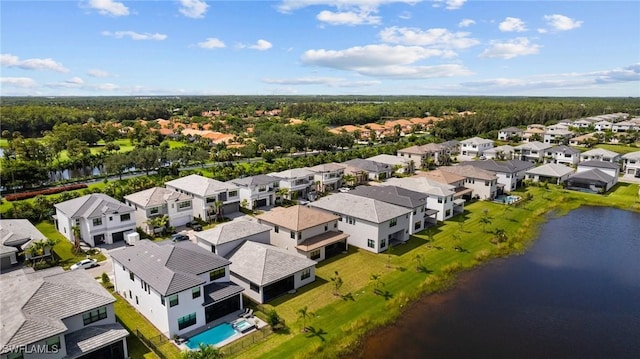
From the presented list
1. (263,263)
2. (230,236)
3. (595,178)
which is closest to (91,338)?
(263,263)

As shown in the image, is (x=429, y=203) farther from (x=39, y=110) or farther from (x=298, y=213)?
(x=39, y=110)

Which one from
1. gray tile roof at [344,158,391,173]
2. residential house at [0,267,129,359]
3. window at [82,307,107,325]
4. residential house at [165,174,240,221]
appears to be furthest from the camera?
gray tile roof at [344,158,391,173]

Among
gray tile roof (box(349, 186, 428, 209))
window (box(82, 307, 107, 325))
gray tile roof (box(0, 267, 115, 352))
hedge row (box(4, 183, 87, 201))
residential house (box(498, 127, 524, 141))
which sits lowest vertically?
hedge row (box(4, 183, 87, 201))

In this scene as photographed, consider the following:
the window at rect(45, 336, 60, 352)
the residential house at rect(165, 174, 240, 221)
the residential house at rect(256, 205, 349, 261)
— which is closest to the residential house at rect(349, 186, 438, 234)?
the residential house at rect(256, 205, 349, 261)

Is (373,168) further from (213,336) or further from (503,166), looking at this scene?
(213,336)

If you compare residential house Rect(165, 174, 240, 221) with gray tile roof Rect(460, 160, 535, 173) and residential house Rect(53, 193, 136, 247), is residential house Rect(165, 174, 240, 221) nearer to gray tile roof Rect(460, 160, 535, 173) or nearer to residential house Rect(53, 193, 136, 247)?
residential house Rect(53, 193, 136, 247)

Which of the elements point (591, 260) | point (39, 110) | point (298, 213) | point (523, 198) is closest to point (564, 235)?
point (591, 260)

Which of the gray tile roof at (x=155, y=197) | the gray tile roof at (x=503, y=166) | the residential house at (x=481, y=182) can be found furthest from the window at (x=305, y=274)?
the gray tile roof at (x=503, y=166)

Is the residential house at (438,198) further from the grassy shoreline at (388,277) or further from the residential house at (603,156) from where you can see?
the residential house at (603,156)
